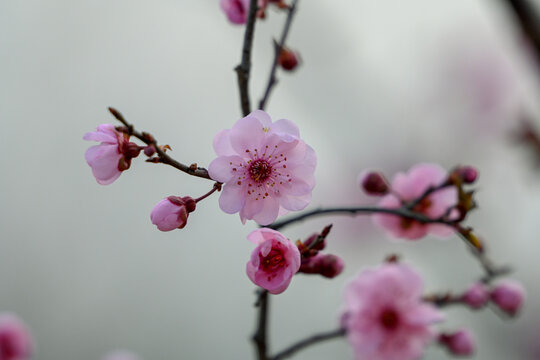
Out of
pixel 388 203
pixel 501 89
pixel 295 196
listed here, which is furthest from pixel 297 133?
pixel 501 89

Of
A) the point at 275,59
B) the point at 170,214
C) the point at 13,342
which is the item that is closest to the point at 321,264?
the point at 170,214

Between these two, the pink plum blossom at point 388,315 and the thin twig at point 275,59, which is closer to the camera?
the thin twig at point 275,59

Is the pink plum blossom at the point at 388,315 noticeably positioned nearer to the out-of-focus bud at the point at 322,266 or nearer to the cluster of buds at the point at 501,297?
the cluster of buds at the point at 501,297

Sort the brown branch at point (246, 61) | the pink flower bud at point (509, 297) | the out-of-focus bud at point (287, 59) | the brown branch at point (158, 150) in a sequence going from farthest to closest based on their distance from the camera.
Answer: the pink flower bud at point (509, 297), the out-of-focus bud at point (287, 59), the brown branch at point (246, 61), the brown branch at point (158, 150)

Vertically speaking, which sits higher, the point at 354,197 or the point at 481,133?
the point at 481,133

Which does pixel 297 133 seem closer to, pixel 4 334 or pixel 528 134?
→ pixel 4 334

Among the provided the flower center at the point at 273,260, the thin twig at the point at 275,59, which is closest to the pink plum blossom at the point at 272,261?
the flower center at the point at 273,260

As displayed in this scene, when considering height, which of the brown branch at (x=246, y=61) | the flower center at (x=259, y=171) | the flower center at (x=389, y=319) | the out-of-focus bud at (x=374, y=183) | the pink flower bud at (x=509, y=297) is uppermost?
the brown branch at (x=246, y=61)
